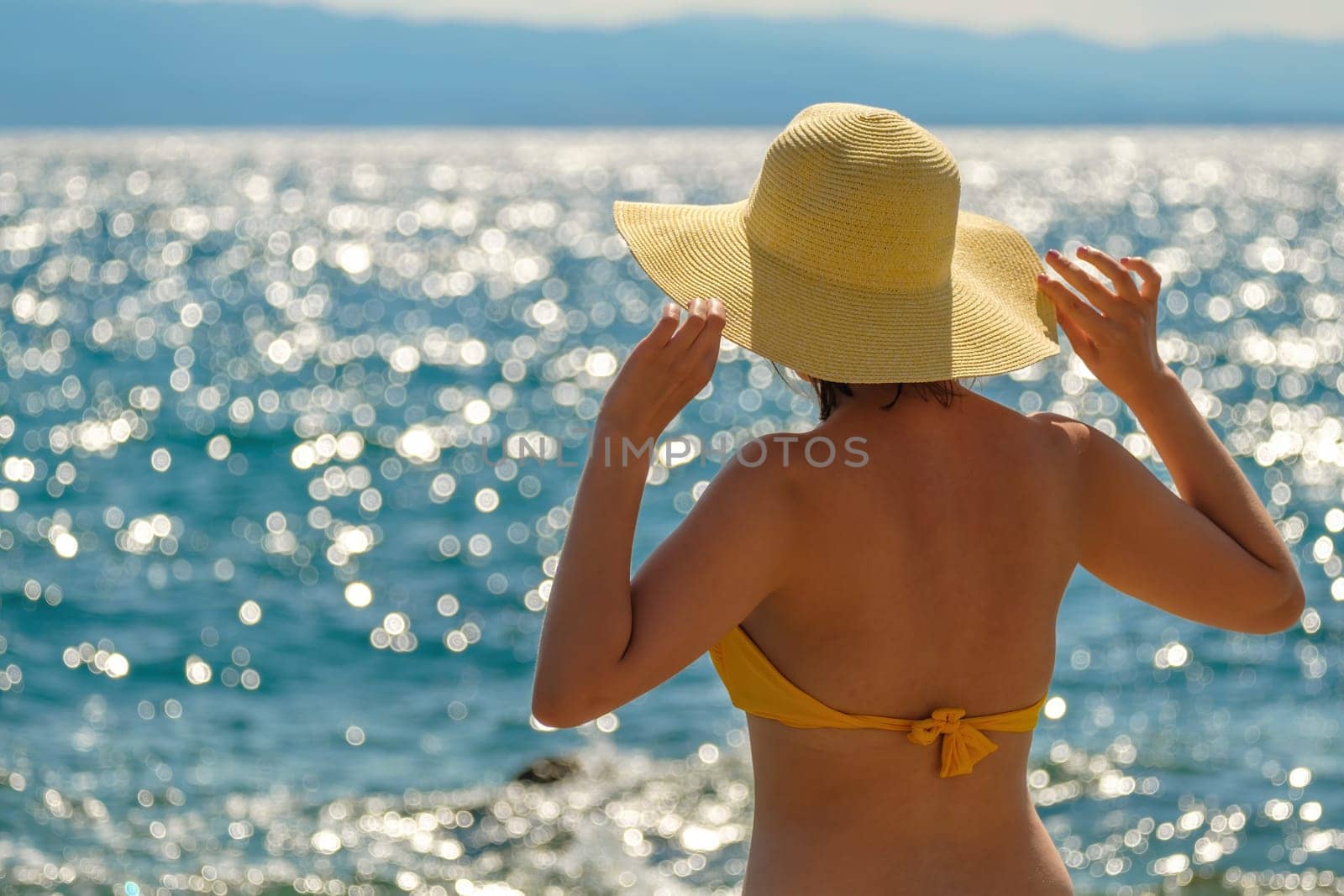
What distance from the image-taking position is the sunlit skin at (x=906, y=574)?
1.89 meters

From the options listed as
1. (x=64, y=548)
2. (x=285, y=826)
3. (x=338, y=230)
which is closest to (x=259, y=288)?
(x=338, y=230)

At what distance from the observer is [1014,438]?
209 centimetres

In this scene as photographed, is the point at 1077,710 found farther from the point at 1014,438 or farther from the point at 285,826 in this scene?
the point at 1014,438

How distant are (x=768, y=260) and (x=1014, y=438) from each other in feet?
1.43

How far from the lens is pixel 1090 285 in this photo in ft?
7.29

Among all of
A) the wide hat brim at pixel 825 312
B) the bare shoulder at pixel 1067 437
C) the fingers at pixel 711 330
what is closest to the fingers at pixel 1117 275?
the wide hat brim at pixel 825 312

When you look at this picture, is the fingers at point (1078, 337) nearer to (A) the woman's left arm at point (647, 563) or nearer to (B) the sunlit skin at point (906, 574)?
(B) the sunlit skin at point (906, 574)

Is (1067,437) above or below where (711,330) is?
below

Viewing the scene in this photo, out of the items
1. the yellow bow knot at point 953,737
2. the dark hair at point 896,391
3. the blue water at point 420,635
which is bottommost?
the blue water at point 420,635

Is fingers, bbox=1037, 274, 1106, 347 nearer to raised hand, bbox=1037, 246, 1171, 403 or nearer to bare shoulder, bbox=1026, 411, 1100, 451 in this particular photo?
raised hand, bbox=1037, 246, 1171, 403

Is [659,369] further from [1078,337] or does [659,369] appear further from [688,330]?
[1078,337]

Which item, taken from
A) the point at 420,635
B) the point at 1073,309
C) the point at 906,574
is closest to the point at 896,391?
the point at 906,574

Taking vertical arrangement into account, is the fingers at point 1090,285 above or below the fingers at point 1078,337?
above

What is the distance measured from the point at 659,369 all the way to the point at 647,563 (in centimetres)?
26
